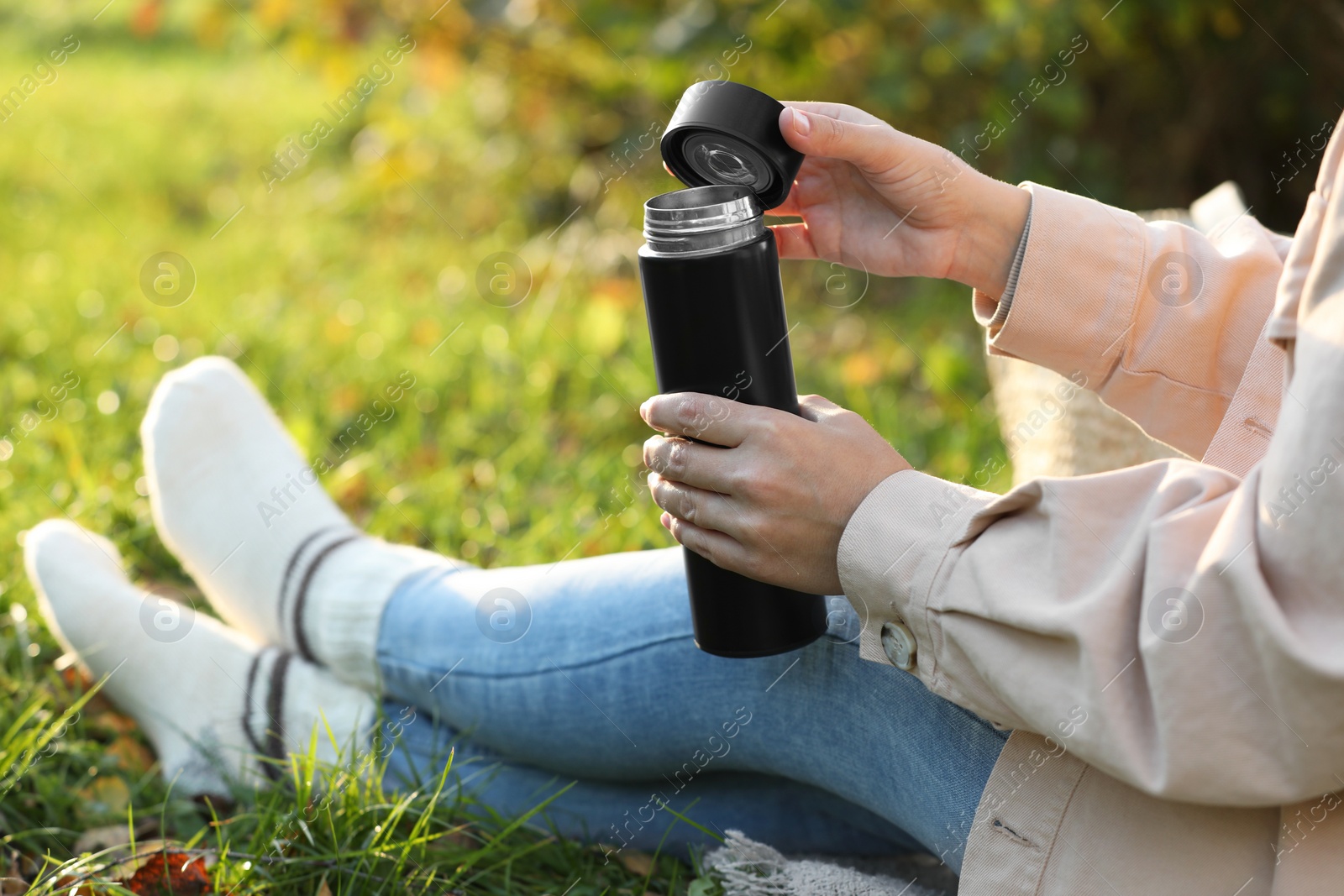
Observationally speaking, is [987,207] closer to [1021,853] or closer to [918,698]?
[918,698]

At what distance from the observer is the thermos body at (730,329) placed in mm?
931

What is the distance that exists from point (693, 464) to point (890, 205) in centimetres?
46

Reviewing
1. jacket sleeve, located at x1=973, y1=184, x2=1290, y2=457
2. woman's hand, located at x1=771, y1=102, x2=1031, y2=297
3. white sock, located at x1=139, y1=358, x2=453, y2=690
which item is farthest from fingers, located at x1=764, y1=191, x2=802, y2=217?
white sock, located at x1=139, y1=358, x2=453, y2=690

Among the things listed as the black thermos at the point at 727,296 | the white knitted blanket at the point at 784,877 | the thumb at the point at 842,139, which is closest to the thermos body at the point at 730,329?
the black thermos at the point at 727,296

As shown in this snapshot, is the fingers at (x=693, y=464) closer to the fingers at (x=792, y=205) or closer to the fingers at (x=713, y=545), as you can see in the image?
the fingers at (x=713, y=545)

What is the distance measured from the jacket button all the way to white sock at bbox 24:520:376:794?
0.75m

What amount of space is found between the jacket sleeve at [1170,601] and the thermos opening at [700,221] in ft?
0.89

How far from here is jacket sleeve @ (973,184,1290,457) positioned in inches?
45.0

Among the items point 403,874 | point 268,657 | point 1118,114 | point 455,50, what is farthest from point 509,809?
point 1118,114

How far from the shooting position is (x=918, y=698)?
1007 millimetres

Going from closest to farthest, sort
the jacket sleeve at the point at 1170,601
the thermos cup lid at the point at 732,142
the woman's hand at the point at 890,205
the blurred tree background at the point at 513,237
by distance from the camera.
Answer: the jacket sleeve at the point at 1170,601 → the thermos cup lid at the point at 732,142 → the woman's hand at the point at 890,205 → the blurred tree background at the point at 513,237

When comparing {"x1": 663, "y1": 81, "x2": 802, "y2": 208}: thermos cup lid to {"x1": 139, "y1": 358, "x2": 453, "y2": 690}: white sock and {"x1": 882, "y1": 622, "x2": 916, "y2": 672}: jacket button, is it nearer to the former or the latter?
{"x1": 882, "y1": 622, "x2": 916, "y2": 672}: jacket button

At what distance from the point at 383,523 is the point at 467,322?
111cm

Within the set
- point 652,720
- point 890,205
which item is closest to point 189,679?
point 652,720
